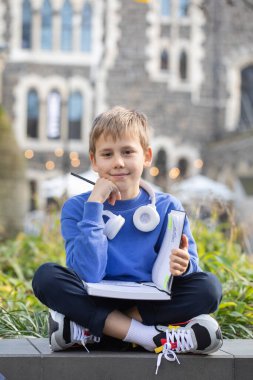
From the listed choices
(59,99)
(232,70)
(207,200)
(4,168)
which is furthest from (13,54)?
(207,200)

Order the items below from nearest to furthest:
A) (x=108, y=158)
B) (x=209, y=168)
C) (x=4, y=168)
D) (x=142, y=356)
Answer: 1. (x=142, y=356)
2. (x=108, y=158)
3. (x=4, y=168)
4. (x=209, y=168)

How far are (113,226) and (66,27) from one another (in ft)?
79.8

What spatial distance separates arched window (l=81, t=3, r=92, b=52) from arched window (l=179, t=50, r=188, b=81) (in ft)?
9.91

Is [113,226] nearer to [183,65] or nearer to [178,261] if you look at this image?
[178,261]

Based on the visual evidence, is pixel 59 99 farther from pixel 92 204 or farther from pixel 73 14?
pixel 92 204

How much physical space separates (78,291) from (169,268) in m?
0.34

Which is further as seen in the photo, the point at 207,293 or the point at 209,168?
the point at 209,168

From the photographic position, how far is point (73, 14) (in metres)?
26.5

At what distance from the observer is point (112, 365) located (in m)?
2.76

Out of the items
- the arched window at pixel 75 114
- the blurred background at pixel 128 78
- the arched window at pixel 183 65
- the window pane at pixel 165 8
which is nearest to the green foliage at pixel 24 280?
the blurred background at pixel 128 78

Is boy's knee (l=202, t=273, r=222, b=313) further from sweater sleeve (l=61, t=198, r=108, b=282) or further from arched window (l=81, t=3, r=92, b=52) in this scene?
arched window (l=81, t=3, r=92, b=52)

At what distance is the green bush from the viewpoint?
360cm

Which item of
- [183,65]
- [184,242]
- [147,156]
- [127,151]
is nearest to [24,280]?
[147,156]

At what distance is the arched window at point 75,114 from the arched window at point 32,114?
107 cm
